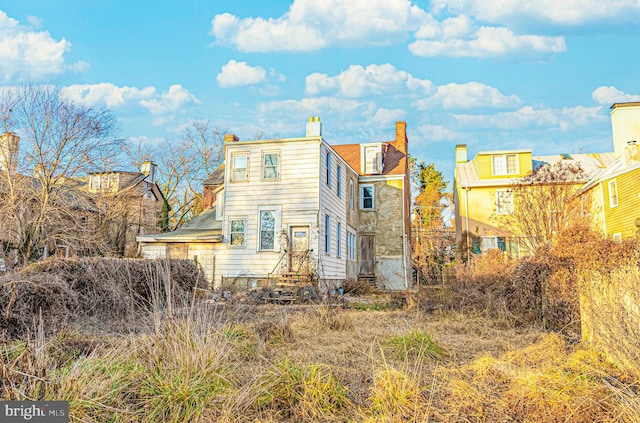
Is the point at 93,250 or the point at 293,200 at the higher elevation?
the point at 293,200

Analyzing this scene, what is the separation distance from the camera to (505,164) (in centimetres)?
2514

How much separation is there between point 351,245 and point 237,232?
22.1ft

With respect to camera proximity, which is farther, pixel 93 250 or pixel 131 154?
pixel 131 154

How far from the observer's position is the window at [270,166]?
17984 mm

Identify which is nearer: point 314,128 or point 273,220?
point 273,220

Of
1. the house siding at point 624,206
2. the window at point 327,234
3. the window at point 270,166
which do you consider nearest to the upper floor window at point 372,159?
the window at point 327,234

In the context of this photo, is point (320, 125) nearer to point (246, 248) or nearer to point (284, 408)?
point (246, 248)

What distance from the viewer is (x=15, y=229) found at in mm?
15391

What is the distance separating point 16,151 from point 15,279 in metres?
10.7

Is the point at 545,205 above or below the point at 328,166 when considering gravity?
below

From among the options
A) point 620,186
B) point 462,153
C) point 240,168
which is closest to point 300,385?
point 240,168

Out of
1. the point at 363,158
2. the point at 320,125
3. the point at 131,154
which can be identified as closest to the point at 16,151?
the point at 320,125

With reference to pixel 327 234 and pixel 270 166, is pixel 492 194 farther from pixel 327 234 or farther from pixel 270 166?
pixel 270 166

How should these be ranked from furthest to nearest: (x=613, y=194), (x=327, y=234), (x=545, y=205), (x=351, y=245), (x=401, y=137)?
(x=401, y=137), (x=351, y=245), (x=613, y=194), (x=545, y=205), (x=327, y=234)
